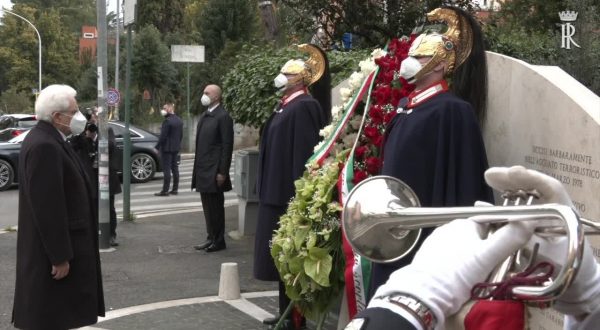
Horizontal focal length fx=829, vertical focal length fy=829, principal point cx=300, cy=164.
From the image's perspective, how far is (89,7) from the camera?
88.9 m

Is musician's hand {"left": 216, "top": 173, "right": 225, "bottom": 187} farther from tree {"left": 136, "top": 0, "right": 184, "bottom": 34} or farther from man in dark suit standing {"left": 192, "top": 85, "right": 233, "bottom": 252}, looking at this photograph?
tree {"left": 136, "top": 0, "right": 184, "bottom": 34}

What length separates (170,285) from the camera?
26.0ft

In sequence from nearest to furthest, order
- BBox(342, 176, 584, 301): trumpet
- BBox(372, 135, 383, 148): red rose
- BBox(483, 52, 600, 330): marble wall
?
1. BBox(342, 176, 584, 301): trumpet
2. BBox(483, 52, 600, 330): marble wall
3. BBox(372, 135, 383, 148): red rose

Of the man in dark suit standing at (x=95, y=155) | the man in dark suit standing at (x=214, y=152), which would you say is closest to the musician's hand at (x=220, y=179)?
the man in dark suit standing at (x=214, y=152)

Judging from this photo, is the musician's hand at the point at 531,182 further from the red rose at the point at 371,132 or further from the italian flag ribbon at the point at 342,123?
the italian flag ribbon at the point at 342,123

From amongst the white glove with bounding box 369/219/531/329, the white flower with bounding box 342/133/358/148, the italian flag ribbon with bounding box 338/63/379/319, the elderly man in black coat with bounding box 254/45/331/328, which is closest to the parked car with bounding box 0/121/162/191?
the elderly man in black coat with bounding box 254/45/331/328

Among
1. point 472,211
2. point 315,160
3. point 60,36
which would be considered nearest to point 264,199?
point 315,160

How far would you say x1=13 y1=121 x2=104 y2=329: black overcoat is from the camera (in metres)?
4.51

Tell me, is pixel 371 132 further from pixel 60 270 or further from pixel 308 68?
pixel 60 270

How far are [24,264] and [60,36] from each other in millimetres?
56373

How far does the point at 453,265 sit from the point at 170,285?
6.94 metres

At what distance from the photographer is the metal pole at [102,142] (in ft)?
31.5

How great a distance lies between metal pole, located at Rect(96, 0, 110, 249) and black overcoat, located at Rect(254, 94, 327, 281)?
13.0 feet

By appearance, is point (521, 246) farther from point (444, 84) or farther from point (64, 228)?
point (64, 228)
